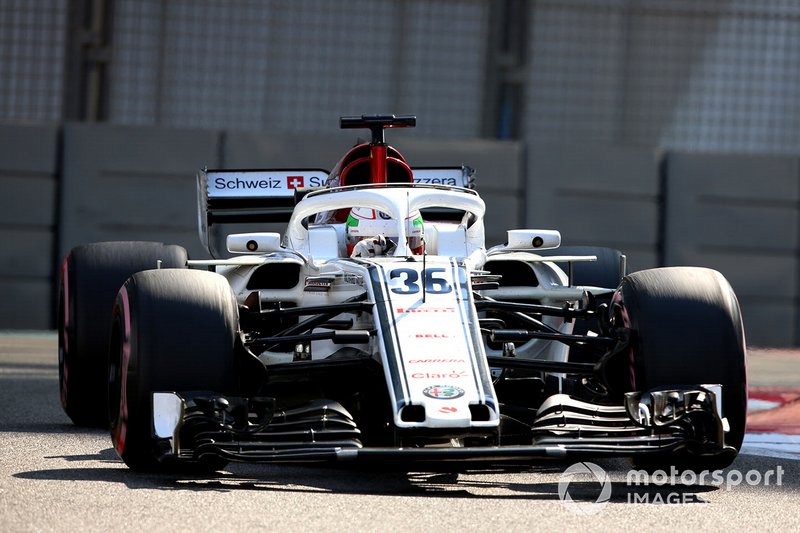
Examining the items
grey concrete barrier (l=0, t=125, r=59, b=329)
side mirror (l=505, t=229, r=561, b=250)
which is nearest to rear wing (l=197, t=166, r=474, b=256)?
side mirror (l=505, t=229, r=561, b=250)

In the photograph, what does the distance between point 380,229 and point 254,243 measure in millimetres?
569

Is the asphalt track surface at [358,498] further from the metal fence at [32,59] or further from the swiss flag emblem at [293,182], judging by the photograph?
the metal fence at [32,59]

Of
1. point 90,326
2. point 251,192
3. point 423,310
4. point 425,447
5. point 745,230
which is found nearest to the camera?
point 425,447

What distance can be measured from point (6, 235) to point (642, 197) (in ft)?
17.7

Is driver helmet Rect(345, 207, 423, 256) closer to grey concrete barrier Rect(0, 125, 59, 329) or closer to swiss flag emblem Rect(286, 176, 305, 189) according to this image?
swiss flag emblem Rect(286, 176, 305, 189)

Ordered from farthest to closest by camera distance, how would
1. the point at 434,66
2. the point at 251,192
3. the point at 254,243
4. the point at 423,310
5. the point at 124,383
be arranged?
the point at 434,66
the point at 251,192
the point at 254,243
the point at 423,310
the point at 124,383

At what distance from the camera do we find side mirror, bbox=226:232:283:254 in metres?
6.60

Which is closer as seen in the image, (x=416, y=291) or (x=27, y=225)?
(x=416, y=291)

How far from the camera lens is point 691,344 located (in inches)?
221

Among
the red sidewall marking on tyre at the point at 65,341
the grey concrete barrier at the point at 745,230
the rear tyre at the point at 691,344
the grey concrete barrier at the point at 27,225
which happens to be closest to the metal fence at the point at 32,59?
the grey concrete barrier at the point at 27,225

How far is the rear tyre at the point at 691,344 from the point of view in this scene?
18.4ft

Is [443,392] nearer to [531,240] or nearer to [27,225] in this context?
[531,240]

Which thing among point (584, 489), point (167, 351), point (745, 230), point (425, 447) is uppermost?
point (745, 230)

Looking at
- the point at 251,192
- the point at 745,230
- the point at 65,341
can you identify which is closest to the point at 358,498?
the point at 65,341
